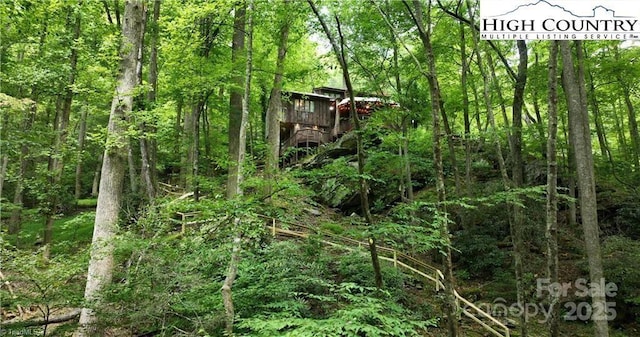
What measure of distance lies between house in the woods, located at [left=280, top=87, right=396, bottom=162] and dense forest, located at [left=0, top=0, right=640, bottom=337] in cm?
692

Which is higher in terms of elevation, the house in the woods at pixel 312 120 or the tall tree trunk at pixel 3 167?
the house in the woods at pixel 312 120

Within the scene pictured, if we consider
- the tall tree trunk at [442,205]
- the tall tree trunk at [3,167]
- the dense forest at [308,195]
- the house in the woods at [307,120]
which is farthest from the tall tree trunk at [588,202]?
the house in the woods at [307,120]

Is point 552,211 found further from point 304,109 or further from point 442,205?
point 304,109

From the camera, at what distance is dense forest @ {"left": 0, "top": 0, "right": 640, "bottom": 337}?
5312 millimetres

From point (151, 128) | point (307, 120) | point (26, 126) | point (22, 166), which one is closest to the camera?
point (151, 128)

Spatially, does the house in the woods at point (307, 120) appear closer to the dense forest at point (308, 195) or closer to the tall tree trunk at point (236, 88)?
the dense forest at point (308, 195)

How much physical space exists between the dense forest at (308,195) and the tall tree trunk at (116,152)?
4 centimetres

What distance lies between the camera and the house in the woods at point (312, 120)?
74.8 ft

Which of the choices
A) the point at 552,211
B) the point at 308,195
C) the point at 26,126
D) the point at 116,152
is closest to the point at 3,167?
the point at 26,126

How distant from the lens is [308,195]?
662 centimetres

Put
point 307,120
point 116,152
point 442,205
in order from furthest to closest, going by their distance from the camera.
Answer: point 307,120 < point 116,152 < point 442,205

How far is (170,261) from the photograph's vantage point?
17.7 ft

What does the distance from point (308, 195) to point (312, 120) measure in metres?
17.7

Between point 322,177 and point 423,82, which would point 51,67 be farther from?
point 423,82
